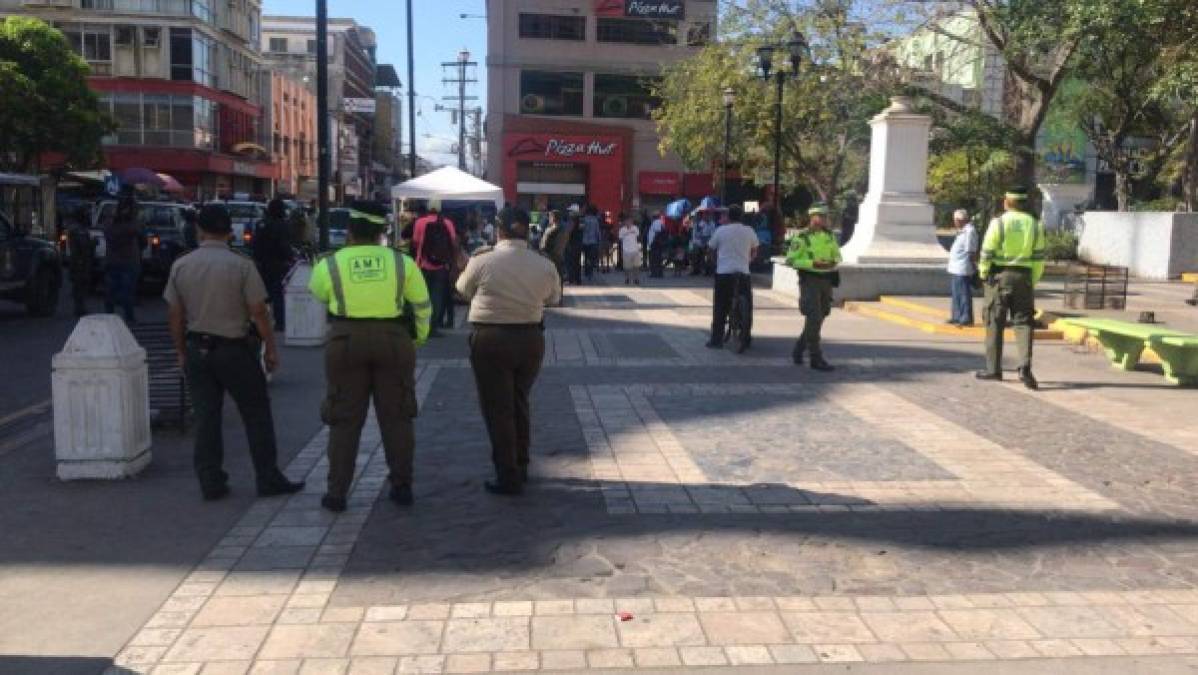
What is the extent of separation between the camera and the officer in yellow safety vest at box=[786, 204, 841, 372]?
36.7 feet

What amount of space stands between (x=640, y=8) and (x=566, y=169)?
8.50 m

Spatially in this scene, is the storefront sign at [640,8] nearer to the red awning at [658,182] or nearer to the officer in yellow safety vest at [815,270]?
the red awning at [658,182]

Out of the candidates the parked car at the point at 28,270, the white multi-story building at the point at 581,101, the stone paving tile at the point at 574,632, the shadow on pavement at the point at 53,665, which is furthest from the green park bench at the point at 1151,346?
the white multi-story building at the point at 581,101

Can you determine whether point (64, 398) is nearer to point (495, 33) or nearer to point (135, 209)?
point (135, 209)

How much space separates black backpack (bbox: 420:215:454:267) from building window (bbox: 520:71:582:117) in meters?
38.9

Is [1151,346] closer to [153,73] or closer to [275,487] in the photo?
[275,487]

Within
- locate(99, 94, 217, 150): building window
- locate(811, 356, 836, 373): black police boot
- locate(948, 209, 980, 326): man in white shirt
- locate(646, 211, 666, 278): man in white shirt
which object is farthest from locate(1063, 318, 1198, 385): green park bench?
locate(99, 94, 217, 150): building window

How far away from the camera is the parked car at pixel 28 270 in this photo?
15539mm

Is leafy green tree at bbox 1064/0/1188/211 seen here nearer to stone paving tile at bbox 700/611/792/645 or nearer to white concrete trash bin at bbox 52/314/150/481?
stone paving tile at bbox 700/611/792/645

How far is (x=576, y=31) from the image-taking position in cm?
5228

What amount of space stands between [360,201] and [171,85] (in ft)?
165

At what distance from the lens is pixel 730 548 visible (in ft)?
17.7

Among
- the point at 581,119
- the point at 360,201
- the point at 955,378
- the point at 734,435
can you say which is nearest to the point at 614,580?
the point at 360,201

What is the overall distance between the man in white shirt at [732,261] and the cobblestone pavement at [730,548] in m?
3.31
